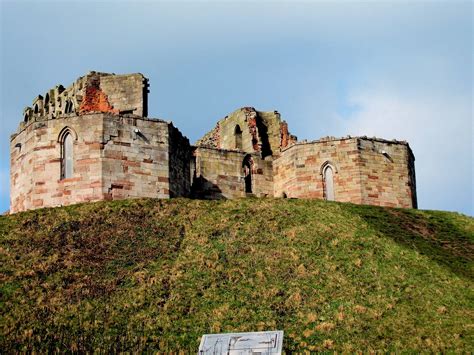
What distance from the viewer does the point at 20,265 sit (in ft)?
114

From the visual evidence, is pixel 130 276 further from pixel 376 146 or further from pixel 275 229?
pixel 376 146

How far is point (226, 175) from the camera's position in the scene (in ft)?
164

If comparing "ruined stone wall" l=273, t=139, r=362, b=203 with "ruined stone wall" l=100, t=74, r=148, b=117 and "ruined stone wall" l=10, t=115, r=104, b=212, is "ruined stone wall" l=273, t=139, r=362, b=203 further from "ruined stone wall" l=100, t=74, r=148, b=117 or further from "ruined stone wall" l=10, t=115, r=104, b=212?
"ruined stone wall" l=10, t=115, r=104, b=212

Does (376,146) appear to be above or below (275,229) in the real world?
above

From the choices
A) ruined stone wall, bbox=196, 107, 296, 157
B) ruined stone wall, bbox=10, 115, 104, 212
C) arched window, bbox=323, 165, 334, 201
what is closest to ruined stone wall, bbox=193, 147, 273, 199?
ruined stone wall, bbox=196, 107, 296, 157

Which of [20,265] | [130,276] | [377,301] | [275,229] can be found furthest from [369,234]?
[20,265]

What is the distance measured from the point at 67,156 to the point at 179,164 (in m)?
5.95

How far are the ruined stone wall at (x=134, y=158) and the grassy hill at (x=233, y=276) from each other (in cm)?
187

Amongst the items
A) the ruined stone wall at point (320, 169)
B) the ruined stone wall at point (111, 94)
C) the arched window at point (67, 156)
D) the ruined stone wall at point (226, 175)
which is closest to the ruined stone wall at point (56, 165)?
the arched window at point (67, 156)

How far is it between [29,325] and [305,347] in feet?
29.7

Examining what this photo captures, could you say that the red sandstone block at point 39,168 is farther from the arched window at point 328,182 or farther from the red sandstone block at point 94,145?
the arched window at point 328,182

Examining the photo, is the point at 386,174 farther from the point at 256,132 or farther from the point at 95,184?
the point at 95,184

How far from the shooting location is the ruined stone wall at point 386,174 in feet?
160

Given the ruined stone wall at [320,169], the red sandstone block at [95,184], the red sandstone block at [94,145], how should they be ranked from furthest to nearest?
the ruined stone wall at [320,169], the red sandstone block at [94,145], the red sandstone block at [95,184]
